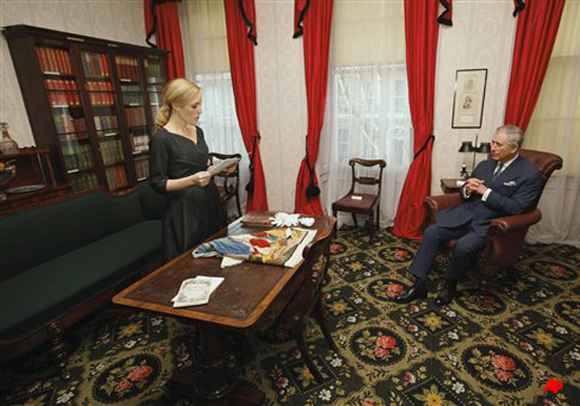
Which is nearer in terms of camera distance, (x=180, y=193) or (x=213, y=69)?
(x=180, y=193)

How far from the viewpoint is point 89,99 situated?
316 centimetres

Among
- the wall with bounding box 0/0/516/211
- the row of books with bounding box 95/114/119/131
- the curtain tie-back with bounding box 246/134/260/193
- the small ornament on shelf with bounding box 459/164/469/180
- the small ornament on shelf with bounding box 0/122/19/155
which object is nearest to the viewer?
the small ornament on shelf with bounding box 0/122/19/155

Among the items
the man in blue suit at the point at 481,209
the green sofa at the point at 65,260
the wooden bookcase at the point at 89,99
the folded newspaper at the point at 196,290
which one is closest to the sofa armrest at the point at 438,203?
the man in blue suit at the point at 481,209

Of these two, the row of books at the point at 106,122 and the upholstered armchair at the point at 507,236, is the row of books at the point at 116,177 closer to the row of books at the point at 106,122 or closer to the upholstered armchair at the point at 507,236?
the row of books at the point at 106,122

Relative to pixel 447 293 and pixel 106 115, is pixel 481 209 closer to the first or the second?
pixel 447 293

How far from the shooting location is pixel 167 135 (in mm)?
1796

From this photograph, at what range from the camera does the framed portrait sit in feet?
10.0

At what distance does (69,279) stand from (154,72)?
2758 mm

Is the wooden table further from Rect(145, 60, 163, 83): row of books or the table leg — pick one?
Rect(145, 60, 163, 83): row of books

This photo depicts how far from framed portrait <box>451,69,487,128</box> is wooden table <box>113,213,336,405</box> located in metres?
2.44

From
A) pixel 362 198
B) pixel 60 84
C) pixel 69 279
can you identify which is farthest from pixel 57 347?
pixel 362 198

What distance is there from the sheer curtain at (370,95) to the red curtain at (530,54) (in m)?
0.92

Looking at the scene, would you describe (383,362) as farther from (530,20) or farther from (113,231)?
(530,20)

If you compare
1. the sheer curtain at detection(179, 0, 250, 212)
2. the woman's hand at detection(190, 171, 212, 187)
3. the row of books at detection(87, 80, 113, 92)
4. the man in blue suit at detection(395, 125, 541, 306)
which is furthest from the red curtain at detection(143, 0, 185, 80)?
the man in blue suit at detection(395, 125, 541, 306)
